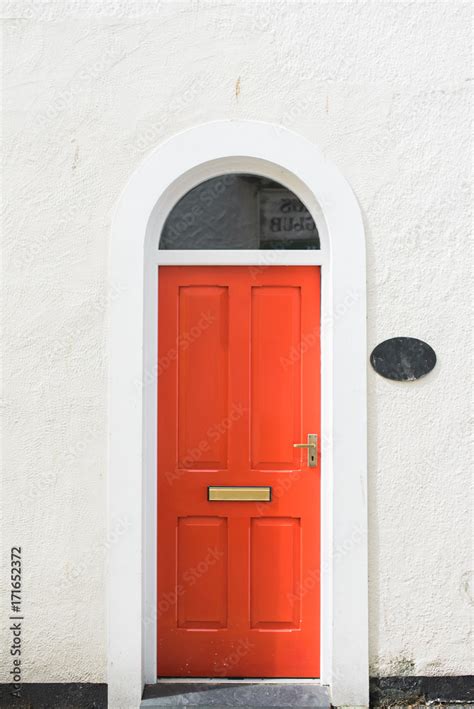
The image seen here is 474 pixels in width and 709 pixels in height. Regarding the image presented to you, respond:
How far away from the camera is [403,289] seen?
3539mm

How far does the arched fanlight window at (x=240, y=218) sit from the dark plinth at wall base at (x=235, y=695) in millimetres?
2349

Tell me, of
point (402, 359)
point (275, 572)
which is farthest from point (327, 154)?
point (275, 572)

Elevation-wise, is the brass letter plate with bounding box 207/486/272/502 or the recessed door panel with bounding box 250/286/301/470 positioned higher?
the recessed door panel with bounding box 250/286/301/470

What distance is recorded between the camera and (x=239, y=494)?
364 cm

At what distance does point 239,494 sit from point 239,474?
0.35ft

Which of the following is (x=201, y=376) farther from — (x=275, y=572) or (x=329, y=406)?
(x=275, y=572)

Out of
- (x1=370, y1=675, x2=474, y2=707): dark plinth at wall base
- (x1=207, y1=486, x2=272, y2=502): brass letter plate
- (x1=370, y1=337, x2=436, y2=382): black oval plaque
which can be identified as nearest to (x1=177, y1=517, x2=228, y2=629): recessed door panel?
(x1=207, y1=486, x2=272, y2=502): brass letter plate

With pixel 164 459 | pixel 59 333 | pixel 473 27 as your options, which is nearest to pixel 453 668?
pixel 164 459

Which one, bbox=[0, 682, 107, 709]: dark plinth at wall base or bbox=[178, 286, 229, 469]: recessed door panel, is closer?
bbox=[0, 682, 107, 709]: dark plinth at wall base

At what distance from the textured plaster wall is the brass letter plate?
Result: 0.57m

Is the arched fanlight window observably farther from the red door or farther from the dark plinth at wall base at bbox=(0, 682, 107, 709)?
the dark plinth at wall base at bbox=(0, 682, 107, 709)

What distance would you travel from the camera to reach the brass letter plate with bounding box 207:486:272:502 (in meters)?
3.63

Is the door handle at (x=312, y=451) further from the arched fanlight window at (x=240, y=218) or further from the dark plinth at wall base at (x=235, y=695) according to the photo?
the dark plinth at wall base at (x=235, y=695)

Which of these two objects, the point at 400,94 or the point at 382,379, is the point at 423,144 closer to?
the point at 400,94
